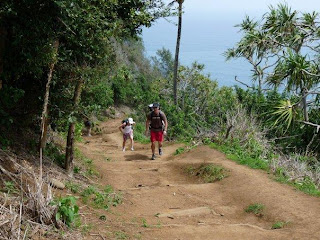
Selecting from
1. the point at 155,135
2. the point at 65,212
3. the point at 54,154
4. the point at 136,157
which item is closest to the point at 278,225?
the point at 65,212

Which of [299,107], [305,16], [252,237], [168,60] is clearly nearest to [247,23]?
[305,16]

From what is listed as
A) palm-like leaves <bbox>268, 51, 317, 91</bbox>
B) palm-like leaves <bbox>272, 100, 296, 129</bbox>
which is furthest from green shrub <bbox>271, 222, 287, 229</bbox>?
palm-like leaves <bbox>268, 51, 317, 91</bbox>

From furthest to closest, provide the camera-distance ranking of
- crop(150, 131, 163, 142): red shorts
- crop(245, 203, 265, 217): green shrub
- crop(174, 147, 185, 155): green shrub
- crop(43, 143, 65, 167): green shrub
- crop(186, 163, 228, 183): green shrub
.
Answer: crop(174, 147, 185, 155): green shrub → crop(150, 131, 163, 142): red shorts → crop(186, 163, 228, 183): green shrub → crop(43, 143, 65, 167): green shrub → crop(245, 203, 265, 217): green shrub

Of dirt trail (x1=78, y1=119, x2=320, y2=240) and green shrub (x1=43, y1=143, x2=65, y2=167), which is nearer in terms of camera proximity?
dirt trail (x1=78, y1=119, x2=320, y2=240)

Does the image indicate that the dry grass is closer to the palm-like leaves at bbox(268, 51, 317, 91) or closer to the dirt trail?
the dirt trail

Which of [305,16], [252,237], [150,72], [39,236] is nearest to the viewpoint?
[39,236]

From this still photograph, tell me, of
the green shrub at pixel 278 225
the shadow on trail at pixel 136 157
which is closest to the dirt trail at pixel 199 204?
the green shrub at pixel 278 225

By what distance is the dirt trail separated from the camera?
675cm

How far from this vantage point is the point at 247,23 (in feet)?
62.7

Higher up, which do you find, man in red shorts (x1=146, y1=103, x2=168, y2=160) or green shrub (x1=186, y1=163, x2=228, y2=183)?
man in red shorts (x1=146, y1=103, x2=168, y2=160)

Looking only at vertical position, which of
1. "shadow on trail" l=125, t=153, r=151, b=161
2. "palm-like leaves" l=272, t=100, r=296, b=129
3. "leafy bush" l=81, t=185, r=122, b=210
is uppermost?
"palm-like leaves" l=272, t=100, r=296, b=129

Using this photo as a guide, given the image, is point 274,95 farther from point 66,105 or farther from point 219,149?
point 66,105

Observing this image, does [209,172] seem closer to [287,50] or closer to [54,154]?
[54,154]

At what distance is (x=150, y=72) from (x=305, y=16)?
30622mm
